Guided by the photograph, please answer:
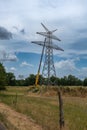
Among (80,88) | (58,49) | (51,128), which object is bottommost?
(51,128)

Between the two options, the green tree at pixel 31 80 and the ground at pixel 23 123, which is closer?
the ground at pixel 23 123

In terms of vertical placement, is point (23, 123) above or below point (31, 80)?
below

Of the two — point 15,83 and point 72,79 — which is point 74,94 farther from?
point 15,83

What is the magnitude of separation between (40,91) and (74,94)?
914cm

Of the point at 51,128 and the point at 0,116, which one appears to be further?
the point at 0,116

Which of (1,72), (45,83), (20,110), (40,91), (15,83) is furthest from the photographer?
(15,83)

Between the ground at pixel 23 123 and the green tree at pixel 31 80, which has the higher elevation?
the green tree at pixel 31 80

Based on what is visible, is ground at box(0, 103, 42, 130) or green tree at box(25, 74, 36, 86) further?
green tree at box(25, 74, 36, 86)

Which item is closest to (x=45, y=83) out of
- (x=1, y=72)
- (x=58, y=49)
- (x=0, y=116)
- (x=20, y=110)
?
(x=58, y=49)

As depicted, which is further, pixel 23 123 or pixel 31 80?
pixel 31 80

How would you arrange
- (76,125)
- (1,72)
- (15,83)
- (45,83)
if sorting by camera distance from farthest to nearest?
(15,83), (45,83), (1,72), (76,125)

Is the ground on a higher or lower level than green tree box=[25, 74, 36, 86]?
lower

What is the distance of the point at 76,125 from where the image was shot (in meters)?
21.2

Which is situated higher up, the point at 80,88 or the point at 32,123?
the point at 80,88
